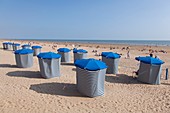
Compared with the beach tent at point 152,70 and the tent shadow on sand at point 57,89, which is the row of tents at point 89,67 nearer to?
the beach tent at point 152,70

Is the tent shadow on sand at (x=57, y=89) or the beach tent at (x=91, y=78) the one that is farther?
the tent shadow on sand at (x=57, y=89)

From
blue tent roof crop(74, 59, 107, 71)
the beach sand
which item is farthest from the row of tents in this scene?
the beach sand

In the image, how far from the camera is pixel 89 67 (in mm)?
8336

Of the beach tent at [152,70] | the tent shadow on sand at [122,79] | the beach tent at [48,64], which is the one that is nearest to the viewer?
the beach tent at [48,64]

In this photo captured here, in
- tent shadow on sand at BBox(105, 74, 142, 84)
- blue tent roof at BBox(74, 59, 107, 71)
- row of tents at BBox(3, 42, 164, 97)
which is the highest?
blue tent roof at BBox(74, 59, 107, 71)

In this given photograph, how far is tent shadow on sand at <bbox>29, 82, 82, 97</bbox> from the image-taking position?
28.1 feet

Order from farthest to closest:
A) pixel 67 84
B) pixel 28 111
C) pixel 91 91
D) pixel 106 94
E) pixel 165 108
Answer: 1. pixel 67 84
2. pixel 106 94
3. pixel 91 91
4. pixel 165 108
5. pixel 28 111

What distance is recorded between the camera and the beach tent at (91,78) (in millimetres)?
8274

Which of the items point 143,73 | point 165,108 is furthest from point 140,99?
point 143,73

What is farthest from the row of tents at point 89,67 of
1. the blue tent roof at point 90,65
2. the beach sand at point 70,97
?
the beach sand at point 70,97

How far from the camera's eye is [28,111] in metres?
6.44

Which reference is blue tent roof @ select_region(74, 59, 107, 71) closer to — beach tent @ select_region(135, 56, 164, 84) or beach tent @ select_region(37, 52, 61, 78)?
beach tent @ select_region(37, 52, 61, 78)

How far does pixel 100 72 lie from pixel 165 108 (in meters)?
3.06

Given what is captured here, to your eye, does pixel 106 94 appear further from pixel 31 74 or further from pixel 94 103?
pixel 31 74
